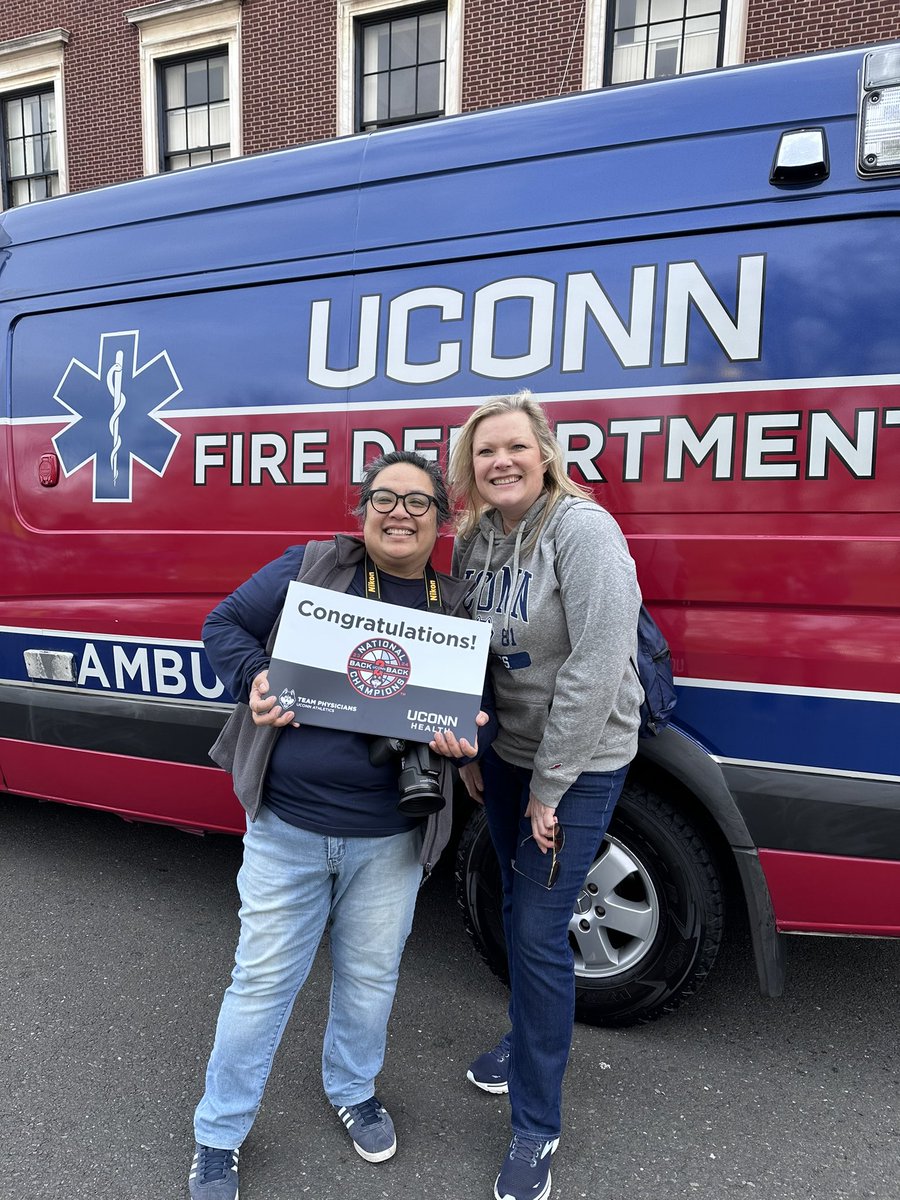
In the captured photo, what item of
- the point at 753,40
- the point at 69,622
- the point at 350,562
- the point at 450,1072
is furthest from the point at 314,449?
the point at 753,40

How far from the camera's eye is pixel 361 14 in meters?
9.81

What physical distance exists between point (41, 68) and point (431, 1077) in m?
13.9

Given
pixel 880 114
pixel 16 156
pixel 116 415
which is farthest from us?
pixel 16 156

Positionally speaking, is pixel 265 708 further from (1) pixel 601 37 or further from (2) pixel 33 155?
(2) pixel 33 155

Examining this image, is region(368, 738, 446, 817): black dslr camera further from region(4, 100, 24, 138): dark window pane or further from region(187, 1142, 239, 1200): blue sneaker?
region(4, 100, 24, 138): dark window pane

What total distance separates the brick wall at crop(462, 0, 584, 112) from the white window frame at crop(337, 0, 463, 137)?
0.10m

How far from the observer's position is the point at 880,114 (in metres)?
1.92

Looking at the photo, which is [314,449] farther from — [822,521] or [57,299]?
[822,521]

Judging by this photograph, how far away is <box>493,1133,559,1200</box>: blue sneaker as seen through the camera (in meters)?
1.85

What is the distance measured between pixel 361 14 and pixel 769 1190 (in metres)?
11.5

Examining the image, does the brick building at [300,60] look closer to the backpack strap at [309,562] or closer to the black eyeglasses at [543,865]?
the backpack strap at [309,562]

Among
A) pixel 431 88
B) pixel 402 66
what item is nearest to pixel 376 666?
pixel 431 88

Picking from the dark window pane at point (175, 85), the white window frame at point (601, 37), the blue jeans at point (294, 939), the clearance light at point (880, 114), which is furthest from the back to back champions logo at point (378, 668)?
the dark window pane at point (175, 85)

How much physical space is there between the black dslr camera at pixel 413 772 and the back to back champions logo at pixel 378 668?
0.33ft
